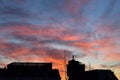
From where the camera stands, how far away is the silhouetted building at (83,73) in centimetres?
6009

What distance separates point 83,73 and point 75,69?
9.12ft

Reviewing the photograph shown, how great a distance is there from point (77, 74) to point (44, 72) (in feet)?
35.7

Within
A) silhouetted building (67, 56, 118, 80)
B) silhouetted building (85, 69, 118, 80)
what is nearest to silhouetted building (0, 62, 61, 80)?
silhouetted building (67, 56, 118, 80)

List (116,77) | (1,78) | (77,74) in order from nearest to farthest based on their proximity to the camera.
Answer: (1,78) < (116,77) < (77,74)

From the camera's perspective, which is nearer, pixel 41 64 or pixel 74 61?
pixel 41 64

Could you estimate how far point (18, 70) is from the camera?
58.3 meters

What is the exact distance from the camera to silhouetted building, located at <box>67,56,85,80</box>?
2589 inches

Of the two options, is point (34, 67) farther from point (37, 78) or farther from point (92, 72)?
point (92, 72)

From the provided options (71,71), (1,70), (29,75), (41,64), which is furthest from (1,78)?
(71,71)

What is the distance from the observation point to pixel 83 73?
65000mm

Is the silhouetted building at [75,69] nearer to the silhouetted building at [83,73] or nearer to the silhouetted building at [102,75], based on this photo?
the silhouetted building at [83,73]

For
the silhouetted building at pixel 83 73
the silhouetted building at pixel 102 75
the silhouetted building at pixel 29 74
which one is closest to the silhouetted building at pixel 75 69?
the silhouetted building at pixel 83 73

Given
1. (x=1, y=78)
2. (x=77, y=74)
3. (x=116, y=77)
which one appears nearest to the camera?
(x=1, y=78)

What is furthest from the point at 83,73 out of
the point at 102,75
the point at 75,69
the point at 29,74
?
the point at 29,74
